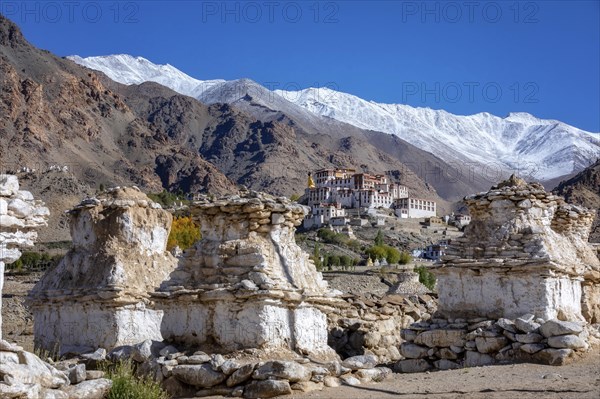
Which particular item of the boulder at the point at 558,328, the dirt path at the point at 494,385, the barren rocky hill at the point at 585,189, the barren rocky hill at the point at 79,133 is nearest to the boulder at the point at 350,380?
the dirt path at the point at 494,385

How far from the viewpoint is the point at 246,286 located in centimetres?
1267

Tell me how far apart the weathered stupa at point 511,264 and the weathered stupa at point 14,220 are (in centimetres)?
832

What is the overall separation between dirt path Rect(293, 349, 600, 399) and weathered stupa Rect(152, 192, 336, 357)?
6.30 ft

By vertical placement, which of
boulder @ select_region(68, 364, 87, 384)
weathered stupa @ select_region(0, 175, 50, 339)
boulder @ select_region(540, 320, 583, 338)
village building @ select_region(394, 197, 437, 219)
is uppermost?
village building @ select_region(394, 197, 437, 219)

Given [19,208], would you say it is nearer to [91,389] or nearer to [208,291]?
[91,389]

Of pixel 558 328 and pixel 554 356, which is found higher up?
pixel 558 328

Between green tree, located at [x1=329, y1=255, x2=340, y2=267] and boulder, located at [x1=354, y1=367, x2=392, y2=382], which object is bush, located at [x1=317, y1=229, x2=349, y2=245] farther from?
boulder, located at [x1=354, y1=367, x2=392, y2=382]

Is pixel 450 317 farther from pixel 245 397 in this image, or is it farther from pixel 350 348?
pixel 245 397

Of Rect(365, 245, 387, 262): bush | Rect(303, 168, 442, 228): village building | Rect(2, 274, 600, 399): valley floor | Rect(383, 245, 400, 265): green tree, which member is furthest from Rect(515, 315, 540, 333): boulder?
Rect(303, 168, 442, 228): village building

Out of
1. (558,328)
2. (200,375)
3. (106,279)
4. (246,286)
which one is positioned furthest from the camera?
(106,279)

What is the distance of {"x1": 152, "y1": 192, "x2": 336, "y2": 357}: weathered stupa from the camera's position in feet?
42.0

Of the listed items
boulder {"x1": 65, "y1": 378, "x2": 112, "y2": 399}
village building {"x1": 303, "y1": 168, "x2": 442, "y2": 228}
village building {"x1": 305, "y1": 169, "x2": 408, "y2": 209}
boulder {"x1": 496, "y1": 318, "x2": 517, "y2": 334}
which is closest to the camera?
boulder {"x1": 65, "y1": 378, "x2": 112, "y2": 399}

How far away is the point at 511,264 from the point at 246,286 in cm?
511

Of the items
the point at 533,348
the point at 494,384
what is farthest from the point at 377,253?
the point at 494,384
